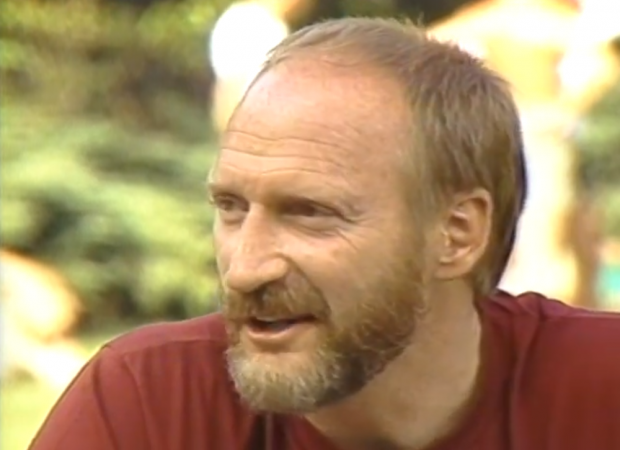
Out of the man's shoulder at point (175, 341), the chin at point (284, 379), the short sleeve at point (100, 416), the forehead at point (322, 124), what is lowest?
the short sleeve at point (100, 416)

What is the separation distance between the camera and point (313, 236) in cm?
142

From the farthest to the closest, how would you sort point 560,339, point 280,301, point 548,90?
point 548,90
point 560,339
point 280,301

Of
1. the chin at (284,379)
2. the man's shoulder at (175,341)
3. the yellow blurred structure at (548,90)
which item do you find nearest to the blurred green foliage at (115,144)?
the yellow blurred structure at (548,90)

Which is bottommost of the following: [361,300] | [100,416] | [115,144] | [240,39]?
[100,416]

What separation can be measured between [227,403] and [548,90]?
60.1 inches

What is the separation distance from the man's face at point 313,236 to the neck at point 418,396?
0.05 m

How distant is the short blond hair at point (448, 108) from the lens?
1504 millimetres

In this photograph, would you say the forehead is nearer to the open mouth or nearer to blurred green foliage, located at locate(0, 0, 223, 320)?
the open mouth

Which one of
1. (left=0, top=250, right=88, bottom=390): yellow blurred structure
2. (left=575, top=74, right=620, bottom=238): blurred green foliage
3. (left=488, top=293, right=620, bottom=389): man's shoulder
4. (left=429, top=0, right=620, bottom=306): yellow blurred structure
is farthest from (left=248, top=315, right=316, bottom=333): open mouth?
(left=0, top=250, right=88, bottom=390): yellow blurred structure

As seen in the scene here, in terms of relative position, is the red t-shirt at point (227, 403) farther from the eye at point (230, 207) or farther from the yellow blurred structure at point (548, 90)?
the yellow blurred structure at point (548, 90)

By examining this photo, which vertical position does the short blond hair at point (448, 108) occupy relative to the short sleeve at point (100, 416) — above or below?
above

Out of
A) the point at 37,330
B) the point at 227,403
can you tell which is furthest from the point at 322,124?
the point at 37,330

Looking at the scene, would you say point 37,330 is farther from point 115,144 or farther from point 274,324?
point 274,324

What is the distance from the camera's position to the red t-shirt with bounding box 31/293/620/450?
59.8 inches
